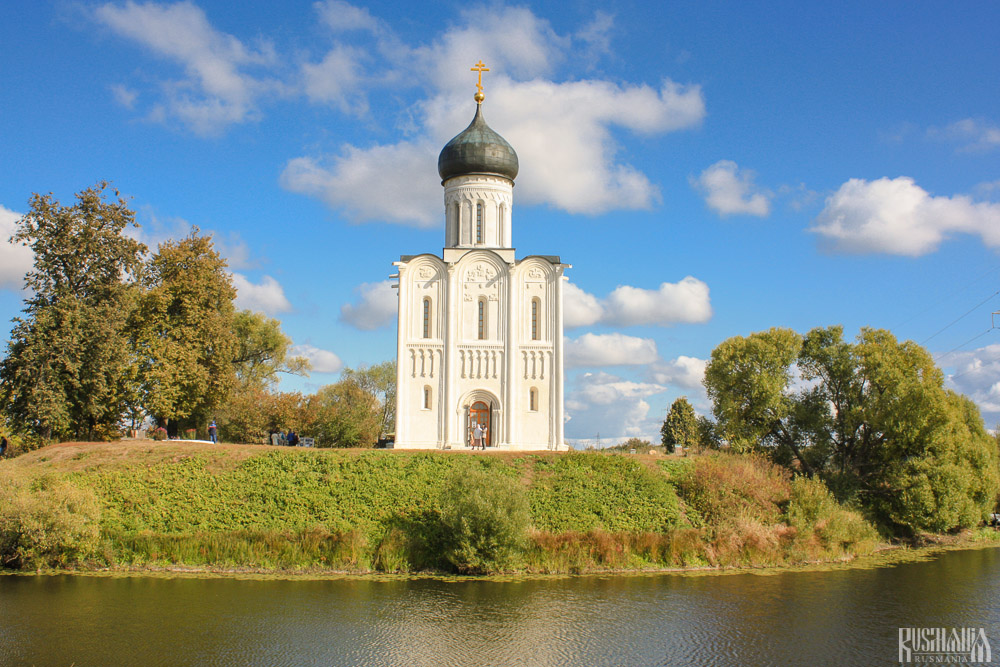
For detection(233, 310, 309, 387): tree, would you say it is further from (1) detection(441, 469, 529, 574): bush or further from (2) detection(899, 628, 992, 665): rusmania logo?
(2) detection(899, 628, 992, 665): rusmania logo

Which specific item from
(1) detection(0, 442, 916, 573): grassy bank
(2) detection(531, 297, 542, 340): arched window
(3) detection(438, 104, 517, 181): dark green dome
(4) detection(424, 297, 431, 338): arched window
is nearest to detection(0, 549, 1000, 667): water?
(1) detection(0, 442, 916, 573): grassy bank

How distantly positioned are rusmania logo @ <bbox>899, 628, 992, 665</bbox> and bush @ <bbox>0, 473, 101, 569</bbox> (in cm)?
1855

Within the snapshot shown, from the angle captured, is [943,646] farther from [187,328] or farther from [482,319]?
[187,328]

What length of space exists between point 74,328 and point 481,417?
578 inches

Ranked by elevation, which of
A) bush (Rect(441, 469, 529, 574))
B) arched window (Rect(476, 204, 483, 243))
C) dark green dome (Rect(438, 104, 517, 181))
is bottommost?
bush (Rect(441, 469, 529, 574))

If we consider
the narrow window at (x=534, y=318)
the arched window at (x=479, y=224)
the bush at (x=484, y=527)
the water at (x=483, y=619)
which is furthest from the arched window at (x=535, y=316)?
the water at (x=483, y=619)

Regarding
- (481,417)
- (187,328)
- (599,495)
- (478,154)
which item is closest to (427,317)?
(481,417)

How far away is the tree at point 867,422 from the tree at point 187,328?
780 inches

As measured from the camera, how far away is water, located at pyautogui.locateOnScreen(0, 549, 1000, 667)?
13.4 m

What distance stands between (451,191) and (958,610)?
2318 centimetres

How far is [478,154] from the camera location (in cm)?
3195

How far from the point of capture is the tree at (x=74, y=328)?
85.7ft

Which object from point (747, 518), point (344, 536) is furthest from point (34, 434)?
point (747, 518)

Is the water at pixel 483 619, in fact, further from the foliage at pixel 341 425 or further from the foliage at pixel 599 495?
the foliage at pixel 341 425
